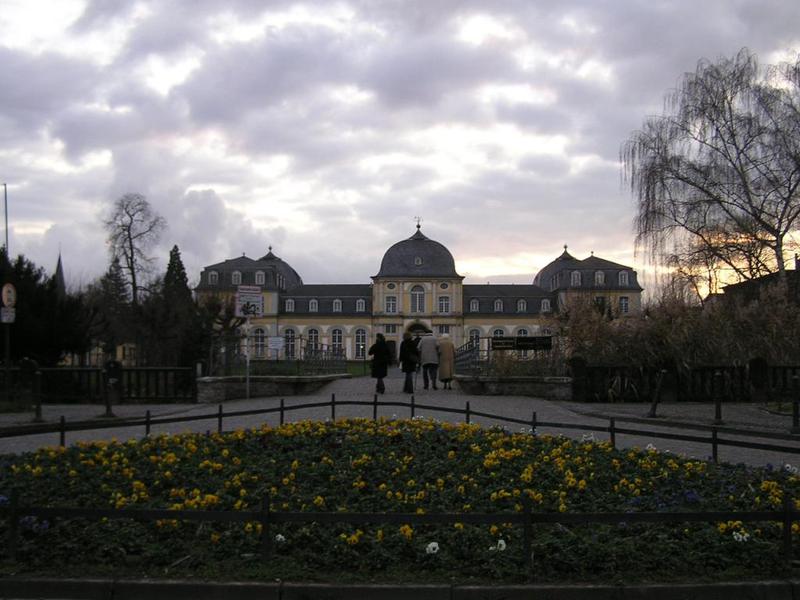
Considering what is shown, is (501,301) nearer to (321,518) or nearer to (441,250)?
(441,250)

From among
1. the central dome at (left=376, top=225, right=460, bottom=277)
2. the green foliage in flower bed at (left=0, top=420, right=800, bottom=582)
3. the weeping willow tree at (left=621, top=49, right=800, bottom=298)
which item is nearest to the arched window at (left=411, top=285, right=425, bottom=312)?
the central dome at (left=376, top=225, right=460, bottom=277)

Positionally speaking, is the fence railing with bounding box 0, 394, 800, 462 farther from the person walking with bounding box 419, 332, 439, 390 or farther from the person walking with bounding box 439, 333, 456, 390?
the person walking with bounding box 439, 333, 456, 390

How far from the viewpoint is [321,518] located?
6.79 metres

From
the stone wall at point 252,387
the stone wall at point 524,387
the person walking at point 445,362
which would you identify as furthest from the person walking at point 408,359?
the stone wall at point 252,387

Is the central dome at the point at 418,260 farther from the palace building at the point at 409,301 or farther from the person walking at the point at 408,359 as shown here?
the person walking at the point at 408,359

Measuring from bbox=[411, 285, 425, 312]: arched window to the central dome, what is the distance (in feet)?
6.32

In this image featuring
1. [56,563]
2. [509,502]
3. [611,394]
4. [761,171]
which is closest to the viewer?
[56,563]

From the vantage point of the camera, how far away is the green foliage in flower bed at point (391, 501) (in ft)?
22.8

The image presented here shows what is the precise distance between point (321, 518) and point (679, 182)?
3212cm

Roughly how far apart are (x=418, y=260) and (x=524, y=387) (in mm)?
82602

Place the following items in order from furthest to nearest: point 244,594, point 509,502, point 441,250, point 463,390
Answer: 1. point 441,250
2. point 463,390
3. point 509,502
4. point 244,594

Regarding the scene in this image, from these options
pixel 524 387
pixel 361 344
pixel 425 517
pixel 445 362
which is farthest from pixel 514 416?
pixel 361 344

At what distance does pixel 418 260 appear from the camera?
→ 108 metres

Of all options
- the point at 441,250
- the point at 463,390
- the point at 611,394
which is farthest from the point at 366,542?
the point at 441,250
